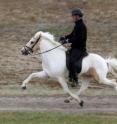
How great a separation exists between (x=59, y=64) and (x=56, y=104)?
115cm

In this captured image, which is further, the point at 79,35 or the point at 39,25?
the point at 39,25

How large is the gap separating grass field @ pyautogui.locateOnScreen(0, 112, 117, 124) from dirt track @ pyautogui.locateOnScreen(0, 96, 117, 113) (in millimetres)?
962

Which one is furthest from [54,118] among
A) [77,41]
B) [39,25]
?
[39,25]

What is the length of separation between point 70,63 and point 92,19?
13309mm

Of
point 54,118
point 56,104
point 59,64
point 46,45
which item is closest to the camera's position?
point 54,118

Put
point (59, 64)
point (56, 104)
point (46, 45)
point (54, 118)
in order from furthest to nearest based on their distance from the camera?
point (56, 104), point (46, 45), point (59, 64), point (54, 118)

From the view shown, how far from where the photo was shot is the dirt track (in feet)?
50.2

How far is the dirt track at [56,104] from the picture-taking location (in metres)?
15.3

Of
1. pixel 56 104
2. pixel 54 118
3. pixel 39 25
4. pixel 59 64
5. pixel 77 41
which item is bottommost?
pixel 56 104

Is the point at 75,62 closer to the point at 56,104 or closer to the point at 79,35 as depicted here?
the point at 79,35

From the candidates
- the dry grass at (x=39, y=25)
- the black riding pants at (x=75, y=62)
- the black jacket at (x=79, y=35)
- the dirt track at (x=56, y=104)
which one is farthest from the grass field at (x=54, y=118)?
the dry grass at (x=39, y=25)

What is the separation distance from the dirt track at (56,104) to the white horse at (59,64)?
325mm

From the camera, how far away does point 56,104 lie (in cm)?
1612

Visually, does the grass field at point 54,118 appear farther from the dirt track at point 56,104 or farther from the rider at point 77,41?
the rider at point 77,41
